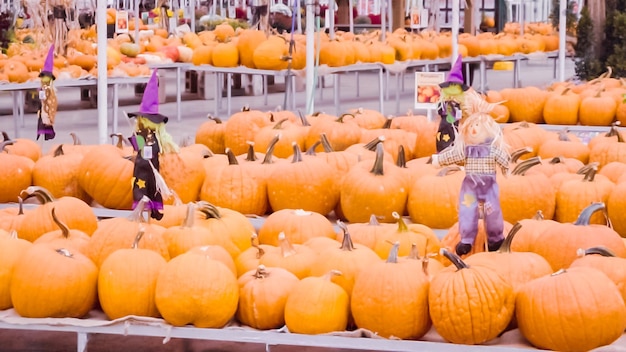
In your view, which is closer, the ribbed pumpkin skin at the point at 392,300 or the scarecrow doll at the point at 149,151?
the ribbed pumpkin skin at the point at 392,300

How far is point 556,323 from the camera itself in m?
2.99

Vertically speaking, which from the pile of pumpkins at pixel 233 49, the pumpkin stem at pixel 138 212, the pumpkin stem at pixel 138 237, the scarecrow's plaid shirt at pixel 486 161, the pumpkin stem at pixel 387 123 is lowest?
the pumpkin stem at pixel 138 237

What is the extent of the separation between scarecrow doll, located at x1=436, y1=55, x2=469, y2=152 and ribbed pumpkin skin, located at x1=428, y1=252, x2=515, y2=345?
4.61 feet

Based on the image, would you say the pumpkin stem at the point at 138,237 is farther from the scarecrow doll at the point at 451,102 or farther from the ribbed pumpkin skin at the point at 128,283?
the scarecrow doll at the point at 451,102

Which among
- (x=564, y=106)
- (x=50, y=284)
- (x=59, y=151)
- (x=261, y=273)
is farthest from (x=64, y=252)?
→ (x=564, y=106)

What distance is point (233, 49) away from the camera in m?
10.1

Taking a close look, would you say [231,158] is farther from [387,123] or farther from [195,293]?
[195,293]

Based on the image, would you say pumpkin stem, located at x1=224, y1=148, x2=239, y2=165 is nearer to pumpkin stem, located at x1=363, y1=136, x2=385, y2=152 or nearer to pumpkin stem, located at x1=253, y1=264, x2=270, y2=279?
pumpkin stem, located at x1=363, y1=136, x2=385, y2=152

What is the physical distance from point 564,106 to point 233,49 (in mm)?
3858

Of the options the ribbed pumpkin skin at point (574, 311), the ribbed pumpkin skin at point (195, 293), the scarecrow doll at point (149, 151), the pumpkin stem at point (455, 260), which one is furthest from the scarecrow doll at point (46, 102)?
the ribbed pumpkin skin at point (574, 311)

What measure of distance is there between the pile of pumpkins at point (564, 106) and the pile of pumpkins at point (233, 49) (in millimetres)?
2481

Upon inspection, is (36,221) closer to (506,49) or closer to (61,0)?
(61,0)

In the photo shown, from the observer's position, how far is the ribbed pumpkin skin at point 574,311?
2.98 metres

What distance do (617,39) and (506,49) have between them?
6.66ft
